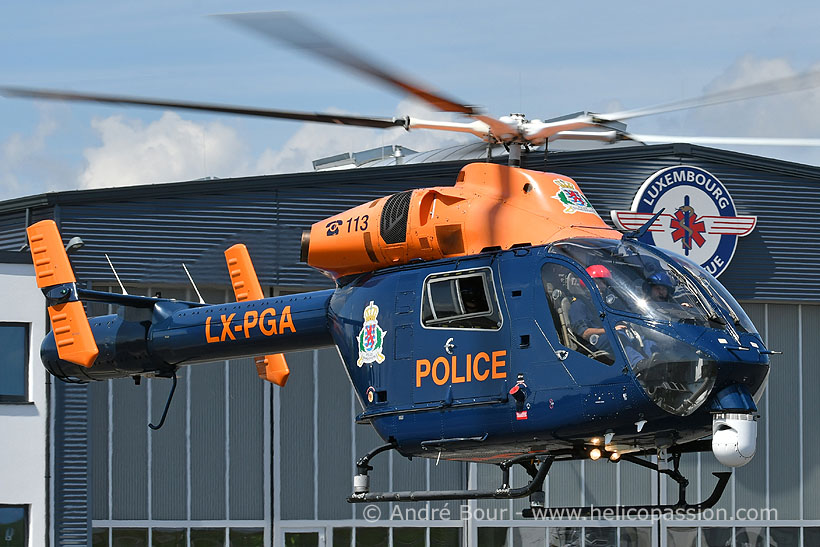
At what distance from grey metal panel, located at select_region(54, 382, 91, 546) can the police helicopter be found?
8041 mm

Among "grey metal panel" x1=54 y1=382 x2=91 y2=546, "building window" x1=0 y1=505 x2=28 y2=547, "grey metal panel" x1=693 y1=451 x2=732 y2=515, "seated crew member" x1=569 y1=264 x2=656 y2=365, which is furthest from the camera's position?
"grey metal panel" x1=693 y1=451 x2=732 y2=515

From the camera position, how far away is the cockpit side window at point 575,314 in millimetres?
12234

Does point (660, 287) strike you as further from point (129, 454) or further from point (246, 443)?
point (129, 454)

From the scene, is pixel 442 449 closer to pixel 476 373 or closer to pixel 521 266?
pixel 476 373

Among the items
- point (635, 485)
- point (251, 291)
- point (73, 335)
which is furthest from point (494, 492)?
point (635, 485)

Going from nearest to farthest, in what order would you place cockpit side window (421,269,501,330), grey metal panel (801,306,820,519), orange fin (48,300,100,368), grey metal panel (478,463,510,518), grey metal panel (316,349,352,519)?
cockpit side window (421,269,501,330) → orange fin (48,300,100,368) → grey metal panel (316,349,352,519) → grey metal panel (478,463,510,518) → grey metal panel (801,306,820,519)

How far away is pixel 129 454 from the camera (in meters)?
23.4

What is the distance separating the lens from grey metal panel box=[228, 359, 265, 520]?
78.5 feet

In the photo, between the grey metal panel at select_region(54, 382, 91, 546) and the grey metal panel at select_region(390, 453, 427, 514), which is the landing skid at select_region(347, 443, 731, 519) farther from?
the grey metal panel at select_region(390, 453, 427, 514)

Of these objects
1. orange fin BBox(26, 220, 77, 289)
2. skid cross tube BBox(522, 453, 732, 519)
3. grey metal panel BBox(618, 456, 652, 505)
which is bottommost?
skid cross tube BBox(522, 453, 732, 519)

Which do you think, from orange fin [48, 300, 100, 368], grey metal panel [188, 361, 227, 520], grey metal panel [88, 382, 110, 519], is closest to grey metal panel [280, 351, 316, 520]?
grey metal panel [188, 361, 227, 520]

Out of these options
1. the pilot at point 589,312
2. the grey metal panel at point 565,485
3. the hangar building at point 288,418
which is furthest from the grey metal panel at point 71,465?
the pilot at point 589,312

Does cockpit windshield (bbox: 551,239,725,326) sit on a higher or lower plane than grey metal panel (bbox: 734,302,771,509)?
higher

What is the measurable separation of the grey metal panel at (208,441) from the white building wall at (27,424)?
280 centimetres
